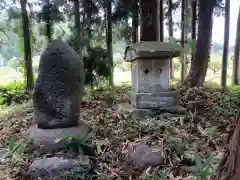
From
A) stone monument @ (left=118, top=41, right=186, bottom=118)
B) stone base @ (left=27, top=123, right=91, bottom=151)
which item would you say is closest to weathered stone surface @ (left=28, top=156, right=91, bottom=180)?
stone base @ (left=27, top=123, right=91, bottom=151)

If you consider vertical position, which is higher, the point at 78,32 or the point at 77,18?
the point at 77,18

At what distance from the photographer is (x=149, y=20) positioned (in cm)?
693

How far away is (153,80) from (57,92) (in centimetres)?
224

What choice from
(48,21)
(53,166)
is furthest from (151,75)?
(48,21)

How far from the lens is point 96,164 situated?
3645 mm

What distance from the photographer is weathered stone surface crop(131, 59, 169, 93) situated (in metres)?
5.38

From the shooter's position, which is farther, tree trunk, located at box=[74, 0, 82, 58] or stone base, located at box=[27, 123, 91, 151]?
A: tree trunk, located at box=[74, 0, 82, 58]

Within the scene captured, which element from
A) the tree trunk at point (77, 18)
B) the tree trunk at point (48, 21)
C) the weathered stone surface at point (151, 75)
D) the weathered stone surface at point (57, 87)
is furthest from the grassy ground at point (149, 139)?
the tree trunk at point (48, 21)

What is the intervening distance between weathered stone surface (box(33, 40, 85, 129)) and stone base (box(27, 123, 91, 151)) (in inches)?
4.6

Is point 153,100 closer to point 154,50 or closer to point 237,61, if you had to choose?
point 154,50

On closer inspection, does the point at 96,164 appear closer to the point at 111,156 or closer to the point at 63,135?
the point at 111,156

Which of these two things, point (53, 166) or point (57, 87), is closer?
point (53, 166)

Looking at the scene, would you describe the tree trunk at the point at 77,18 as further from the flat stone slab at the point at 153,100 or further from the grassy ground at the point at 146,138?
the flat stone slab at the point at 153,100

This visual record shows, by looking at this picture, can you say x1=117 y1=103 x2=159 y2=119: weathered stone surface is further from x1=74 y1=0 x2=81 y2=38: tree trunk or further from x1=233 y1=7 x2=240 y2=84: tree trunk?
x1=233 y1=7 x2=240 y2=84: tree trunk
